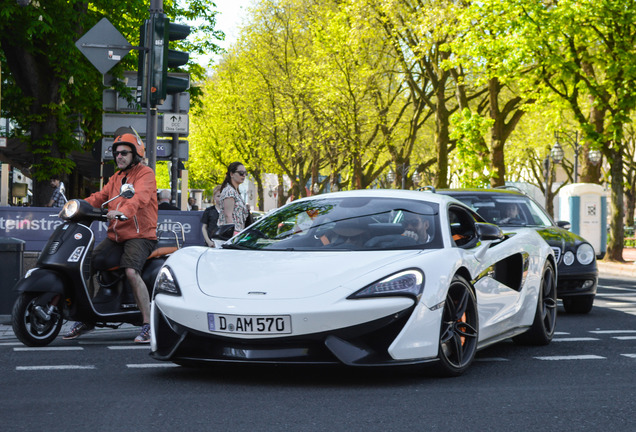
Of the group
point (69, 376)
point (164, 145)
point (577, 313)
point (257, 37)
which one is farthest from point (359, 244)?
point (257, 37)

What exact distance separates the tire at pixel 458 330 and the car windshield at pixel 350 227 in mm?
354

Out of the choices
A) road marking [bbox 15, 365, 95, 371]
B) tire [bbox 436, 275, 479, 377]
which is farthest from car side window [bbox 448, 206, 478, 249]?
road marking [bbox 15, 365, 95, 371]

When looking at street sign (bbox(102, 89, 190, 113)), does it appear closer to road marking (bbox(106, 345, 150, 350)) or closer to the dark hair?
the dark hair

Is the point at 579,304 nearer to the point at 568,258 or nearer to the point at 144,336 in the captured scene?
the point at 568,258

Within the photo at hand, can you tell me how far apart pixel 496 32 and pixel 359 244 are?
19.7m

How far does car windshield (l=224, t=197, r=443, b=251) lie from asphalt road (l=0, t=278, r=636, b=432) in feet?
2.70

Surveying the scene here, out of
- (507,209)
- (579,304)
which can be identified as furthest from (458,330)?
(507,209)

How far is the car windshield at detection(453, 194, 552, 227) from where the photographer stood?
11.8 m

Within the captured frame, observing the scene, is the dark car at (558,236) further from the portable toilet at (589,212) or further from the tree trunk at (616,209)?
the portable toilet at (589,212)

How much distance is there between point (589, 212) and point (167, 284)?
2298 cm

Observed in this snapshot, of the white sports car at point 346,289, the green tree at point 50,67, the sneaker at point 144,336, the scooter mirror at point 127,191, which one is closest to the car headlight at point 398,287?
the white sports car at point 346,289

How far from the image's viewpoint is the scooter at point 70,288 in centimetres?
789

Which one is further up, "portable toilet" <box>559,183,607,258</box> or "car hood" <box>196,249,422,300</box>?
"portable toilet" <box>559,183,607,258</box>

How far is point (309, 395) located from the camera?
18.7 ft
